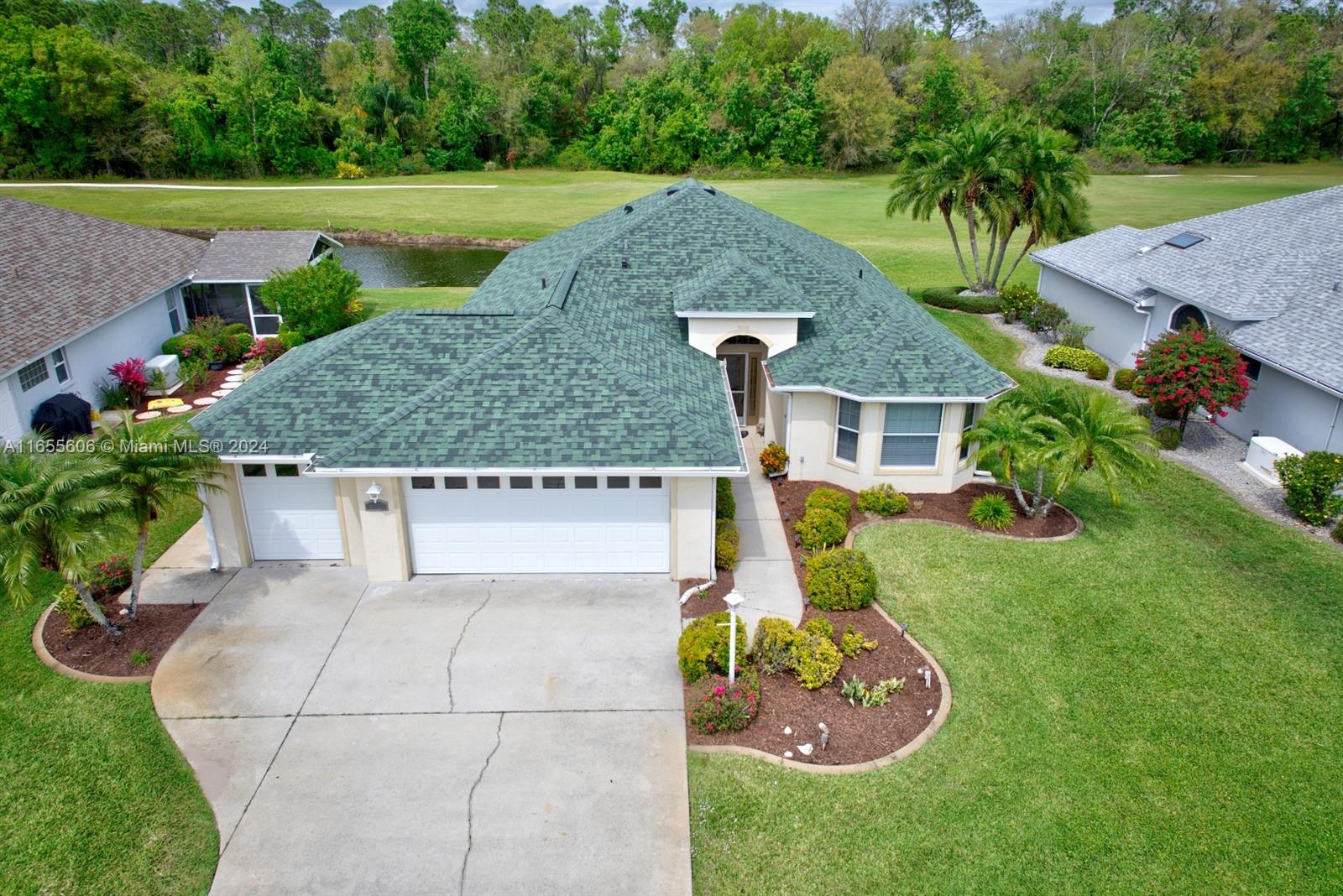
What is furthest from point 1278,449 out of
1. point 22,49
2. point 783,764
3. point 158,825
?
point 22,49

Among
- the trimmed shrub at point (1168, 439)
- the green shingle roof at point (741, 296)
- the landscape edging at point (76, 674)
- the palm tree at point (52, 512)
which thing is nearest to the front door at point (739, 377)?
the green shingle roof at point (741, 296)

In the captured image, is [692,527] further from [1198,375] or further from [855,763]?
[1198,375]

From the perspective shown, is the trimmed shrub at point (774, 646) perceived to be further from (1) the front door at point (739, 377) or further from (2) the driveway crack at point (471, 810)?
(1) the front door at point (739, 377)

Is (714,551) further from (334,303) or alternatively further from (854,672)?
(334,303)

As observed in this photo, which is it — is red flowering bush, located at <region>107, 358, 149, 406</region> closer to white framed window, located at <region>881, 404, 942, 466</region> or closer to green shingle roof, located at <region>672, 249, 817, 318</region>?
green shingle roof, located at <region>672, 249, 817, 318</region>

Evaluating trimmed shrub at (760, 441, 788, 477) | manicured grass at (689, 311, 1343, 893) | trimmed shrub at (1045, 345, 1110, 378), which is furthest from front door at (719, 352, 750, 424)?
trimmed shrub at (1045, 345, 1110, 378)

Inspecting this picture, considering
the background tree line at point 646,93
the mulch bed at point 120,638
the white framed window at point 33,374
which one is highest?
the background tree line at point 646,93

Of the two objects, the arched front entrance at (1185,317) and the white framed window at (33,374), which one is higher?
the arched front entrance at (1185,317)
